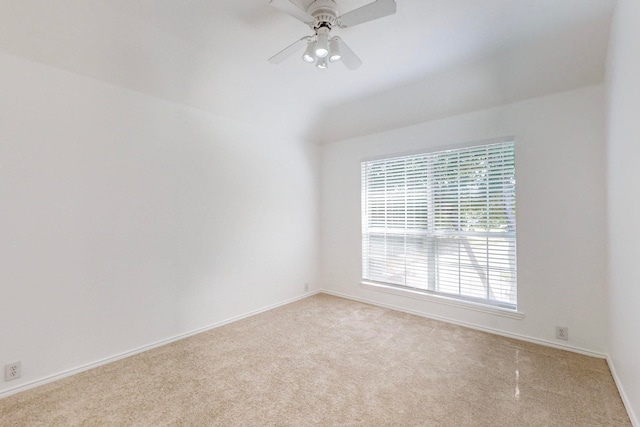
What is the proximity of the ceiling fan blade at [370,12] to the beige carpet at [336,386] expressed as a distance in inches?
98.9

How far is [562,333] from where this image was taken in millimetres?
2648

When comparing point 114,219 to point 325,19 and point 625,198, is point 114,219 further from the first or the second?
point 625,198

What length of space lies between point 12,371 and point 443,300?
13.0ft

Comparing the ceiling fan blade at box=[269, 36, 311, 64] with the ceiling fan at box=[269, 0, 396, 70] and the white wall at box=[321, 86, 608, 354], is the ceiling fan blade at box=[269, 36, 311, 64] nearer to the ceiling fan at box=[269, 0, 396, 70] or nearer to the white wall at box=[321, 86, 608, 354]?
the ceiling fan at box=[269, 0, 396, 70]

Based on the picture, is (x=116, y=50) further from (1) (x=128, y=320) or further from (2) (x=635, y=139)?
(2) (x=635, y=139)

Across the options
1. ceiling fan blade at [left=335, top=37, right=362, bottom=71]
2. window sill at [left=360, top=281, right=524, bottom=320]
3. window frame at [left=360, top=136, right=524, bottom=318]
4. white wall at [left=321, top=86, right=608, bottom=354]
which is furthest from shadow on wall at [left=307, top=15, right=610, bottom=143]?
window sill at [left=360, top=281, right=524, bottom=320]

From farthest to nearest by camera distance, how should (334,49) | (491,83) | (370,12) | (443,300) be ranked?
(443,300) → (491,83) → (334,49) → (370,12)

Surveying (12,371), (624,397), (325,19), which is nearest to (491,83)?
(325,19)

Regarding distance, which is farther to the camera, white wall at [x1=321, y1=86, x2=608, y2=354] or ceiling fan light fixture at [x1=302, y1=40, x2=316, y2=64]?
white wall at [x1=321, y1=86, x2=608, y2=354]

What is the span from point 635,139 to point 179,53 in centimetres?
327

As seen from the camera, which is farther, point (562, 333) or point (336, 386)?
point (562, 333)

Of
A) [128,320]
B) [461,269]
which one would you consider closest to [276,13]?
[128,320]

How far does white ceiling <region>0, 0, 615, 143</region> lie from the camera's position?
198cm

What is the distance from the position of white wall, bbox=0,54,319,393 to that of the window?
1644 mm
